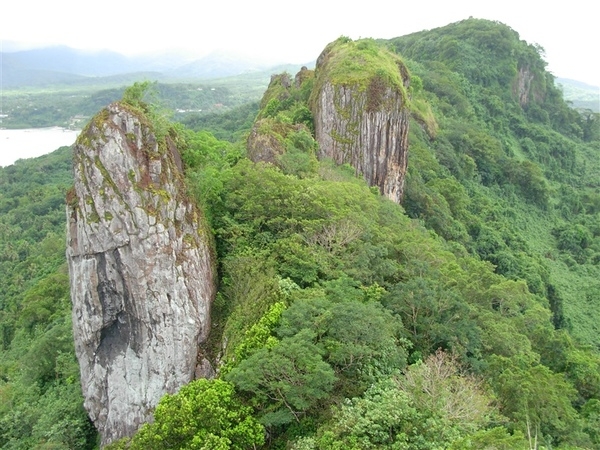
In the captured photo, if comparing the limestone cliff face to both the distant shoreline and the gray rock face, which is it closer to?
the gray rock face

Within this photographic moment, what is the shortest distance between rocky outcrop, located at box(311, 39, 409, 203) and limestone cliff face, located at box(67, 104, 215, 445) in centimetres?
1504

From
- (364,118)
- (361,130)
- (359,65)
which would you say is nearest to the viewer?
(364,118)

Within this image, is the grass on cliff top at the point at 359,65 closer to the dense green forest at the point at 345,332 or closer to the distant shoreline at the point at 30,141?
the dense green forest at the point at 345,332

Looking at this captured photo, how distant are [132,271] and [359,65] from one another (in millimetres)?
21326

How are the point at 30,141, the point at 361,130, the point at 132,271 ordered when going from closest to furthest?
the point at 132,271 < the point at 361,130 < the point at 30,141

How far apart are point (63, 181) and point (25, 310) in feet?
183

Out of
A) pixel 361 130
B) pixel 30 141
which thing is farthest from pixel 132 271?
pixel 30 141

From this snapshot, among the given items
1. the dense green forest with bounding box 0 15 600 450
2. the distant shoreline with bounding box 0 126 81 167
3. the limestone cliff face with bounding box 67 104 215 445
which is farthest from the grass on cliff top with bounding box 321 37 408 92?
the distant shoreline with bounding box 0 126 81 167

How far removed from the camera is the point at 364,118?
3042 cm

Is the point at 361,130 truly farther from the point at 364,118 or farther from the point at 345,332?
the point at 345,332

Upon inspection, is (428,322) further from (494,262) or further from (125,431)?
(494,262)

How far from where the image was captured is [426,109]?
53094 millimetres

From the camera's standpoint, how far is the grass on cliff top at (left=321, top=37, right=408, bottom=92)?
1203 inches

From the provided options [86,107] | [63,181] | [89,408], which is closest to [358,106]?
[89,408]
